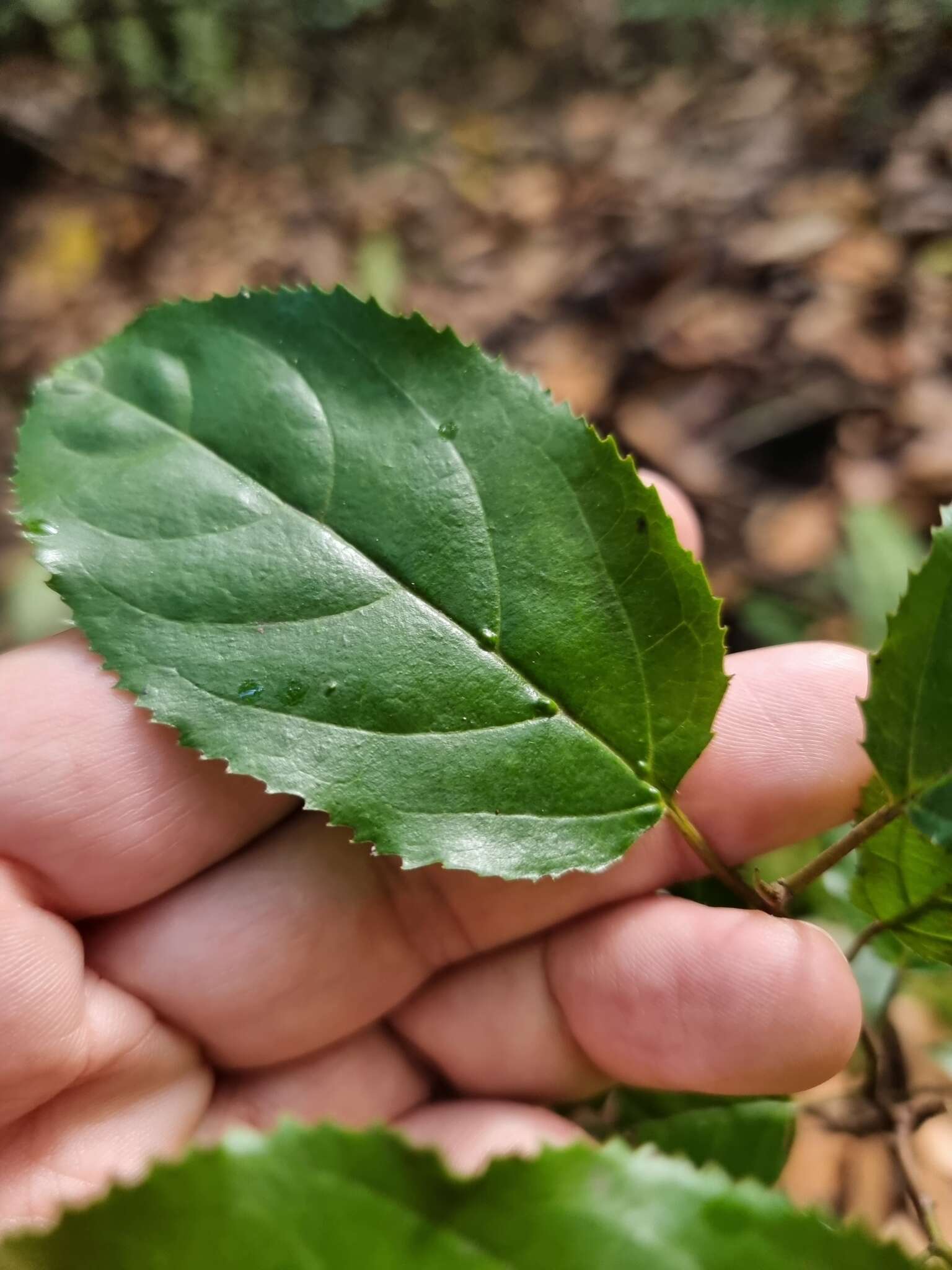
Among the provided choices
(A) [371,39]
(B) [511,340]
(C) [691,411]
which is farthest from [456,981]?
(A) [371,39]

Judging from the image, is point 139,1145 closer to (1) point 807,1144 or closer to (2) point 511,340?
(1) point 807,1144

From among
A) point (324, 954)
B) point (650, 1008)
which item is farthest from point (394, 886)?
point (650, 1008)

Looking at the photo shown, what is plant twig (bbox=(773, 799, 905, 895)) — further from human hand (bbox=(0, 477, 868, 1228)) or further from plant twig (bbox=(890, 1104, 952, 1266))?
plant twig (bbox=(890, 1104, 952, 1266))

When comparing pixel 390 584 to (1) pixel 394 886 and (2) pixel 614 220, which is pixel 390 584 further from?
(2) pixel 614 220

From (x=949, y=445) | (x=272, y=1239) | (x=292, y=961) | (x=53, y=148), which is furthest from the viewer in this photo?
(x=53, y=148)

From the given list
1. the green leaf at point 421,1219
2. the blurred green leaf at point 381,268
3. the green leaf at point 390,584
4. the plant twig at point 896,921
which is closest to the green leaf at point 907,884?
the plant twig at point 896,921

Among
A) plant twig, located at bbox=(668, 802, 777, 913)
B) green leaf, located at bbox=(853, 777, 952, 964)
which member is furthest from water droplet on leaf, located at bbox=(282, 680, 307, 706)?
green leaf, located at bbox=(853, 777, 952, 964)
